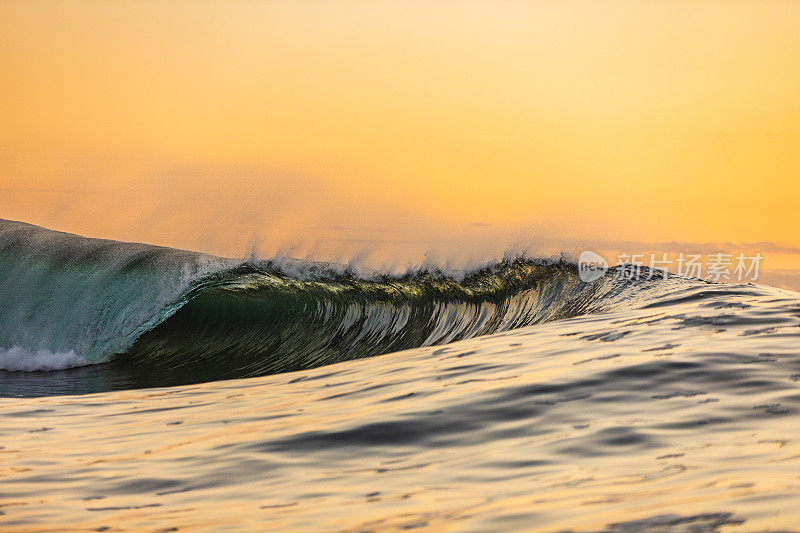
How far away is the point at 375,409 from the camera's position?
153 inches

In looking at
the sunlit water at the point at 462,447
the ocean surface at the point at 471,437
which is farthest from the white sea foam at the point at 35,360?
the sunlit water at the point at 462,447

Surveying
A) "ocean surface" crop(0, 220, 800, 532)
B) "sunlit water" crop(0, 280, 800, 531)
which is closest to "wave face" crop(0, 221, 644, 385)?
"ocean surface" crop(0, 220, 800, 532)

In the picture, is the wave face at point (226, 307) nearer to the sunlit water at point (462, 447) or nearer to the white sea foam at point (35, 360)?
the white sea foam at point (35, 360)

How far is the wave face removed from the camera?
9719 millimetres

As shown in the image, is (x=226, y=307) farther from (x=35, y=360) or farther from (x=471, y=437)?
(x=471, y=437)

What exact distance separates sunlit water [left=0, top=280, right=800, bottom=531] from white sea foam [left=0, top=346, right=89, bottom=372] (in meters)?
4.67

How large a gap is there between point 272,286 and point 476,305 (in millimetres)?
3297

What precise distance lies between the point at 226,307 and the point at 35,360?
8.86ft

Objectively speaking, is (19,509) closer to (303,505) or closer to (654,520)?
(303,505)

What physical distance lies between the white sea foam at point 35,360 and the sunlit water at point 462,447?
4.67m

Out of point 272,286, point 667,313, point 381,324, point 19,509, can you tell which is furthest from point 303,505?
point 272,286

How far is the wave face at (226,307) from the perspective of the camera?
31.9ft

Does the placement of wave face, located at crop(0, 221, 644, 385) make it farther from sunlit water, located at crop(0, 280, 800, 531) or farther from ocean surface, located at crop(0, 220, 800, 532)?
sunlit water, located at crop(0, 280, 800, 531)

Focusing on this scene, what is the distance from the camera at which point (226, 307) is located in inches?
435
